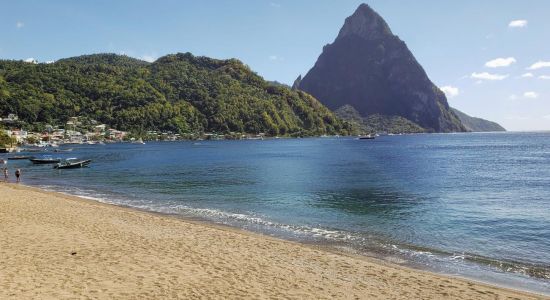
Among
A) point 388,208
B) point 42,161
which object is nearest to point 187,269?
point 388,208

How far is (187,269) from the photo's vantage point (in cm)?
1570

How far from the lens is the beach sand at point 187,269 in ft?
43.7

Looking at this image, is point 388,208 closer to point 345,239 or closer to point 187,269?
point 345,239

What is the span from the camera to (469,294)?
14086mm

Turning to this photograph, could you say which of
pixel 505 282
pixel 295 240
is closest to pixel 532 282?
pixel 505 282

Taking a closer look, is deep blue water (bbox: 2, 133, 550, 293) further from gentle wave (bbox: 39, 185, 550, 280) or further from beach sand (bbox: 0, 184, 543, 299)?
beach sand (bbox: 0, 184, 543, 299)

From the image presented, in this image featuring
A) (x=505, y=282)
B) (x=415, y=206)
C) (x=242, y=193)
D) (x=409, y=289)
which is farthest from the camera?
(x=242, y=193)

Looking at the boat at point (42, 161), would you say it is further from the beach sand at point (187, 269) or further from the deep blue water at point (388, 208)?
the beach sand at point (187, 269)

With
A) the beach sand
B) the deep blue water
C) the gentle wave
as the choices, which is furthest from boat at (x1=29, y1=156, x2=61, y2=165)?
the beach sand

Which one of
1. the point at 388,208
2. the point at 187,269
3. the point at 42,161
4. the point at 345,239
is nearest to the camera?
the point at 187,269

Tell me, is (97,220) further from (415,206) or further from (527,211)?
(527,211)

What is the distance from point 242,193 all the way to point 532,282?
96.4 feet

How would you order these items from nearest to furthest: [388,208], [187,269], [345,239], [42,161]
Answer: [187,269] → [345,239] → [388,208] → [42,161]

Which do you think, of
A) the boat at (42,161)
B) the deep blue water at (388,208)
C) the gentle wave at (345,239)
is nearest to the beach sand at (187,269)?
the gentle wave at (345,239)
